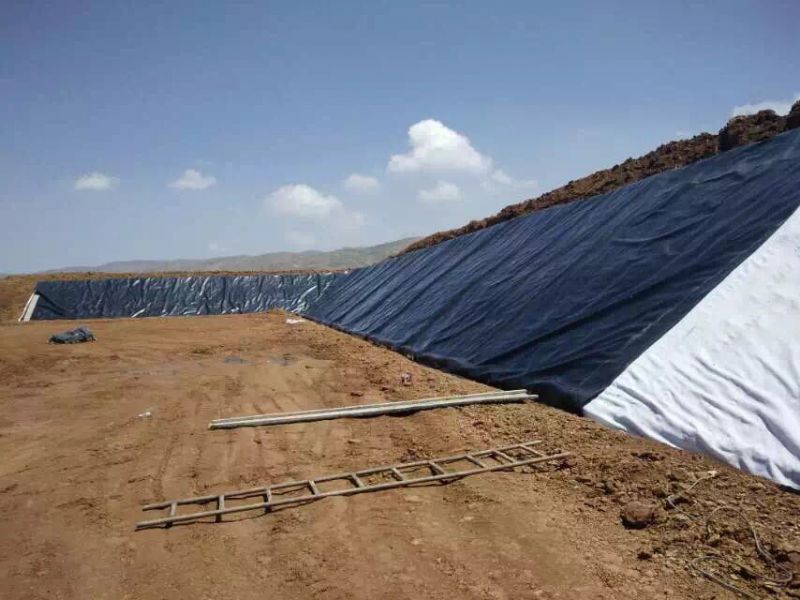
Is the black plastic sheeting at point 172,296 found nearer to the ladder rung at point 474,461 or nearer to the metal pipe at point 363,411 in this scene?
the metal pipe at point 363,411

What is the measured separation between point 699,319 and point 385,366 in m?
4.85

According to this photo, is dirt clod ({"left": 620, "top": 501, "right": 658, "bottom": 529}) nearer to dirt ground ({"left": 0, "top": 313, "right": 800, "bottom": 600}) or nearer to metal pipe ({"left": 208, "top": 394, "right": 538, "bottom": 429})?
dirt ground ({"left": 0, "top": 313, "right": 800, "bottom": 600})

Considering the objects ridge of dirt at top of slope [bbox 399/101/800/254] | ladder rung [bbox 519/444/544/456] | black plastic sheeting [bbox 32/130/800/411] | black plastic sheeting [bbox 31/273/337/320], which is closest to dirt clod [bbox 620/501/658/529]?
ladder rung [bbox 519/444/544/456]

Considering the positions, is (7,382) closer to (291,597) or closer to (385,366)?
(385,366)

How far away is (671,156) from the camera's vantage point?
9.70m

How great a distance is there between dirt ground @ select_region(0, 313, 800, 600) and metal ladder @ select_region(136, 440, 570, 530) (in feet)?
0.32

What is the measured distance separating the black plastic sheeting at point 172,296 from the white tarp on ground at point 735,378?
21215mm

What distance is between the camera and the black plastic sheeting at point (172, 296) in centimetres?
2384

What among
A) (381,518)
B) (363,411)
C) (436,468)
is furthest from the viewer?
(363,411)

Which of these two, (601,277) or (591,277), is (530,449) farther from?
(591,277)

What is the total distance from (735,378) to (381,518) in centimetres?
307

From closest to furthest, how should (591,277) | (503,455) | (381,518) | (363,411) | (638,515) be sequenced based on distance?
(638,515), (381,518), (503,455), (363,411), (591,277)

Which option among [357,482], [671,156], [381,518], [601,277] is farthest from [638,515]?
[671,156]

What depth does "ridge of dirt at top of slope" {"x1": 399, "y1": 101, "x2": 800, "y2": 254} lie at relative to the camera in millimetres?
7742
